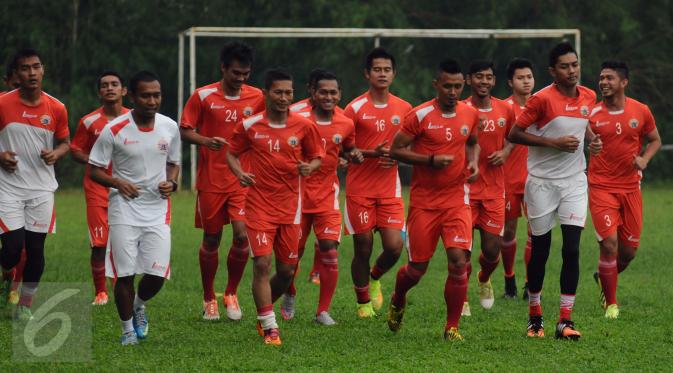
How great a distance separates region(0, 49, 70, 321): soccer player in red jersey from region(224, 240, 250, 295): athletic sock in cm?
173

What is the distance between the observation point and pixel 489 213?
12.9 m

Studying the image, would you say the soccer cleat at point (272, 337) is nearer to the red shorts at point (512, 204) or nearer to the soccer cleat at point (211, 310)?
the soccer cleat at point (211, 310)

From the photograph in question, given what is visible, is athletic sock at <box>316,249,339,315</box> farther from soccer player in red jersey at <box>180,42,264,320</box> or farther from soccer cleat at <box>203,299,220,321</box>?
soccer cleat at <box>203,299,220,321</box>

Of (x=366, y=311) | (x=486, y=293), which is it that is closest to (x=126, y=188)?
(x=366, y=311)

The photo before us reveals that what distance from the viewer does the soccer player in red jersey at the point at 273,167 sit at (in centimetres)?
1089

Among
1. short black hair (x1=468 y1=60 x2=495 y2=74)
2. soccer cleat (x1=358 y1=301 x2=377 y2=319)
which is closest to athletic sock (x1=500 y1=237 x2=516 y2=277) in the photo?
soccer cleat (x1=358 y1=301 x2=377 y2=319)

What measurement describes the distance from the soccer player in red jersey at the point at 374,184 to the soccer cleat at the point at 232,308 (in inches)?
46.9

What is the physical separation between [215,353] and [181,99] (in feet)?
59.9

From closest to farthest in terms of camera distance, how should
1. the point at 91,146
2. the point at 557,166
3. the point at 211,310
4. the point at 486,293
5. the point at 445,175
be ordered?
the point at 445,175 → the point at 557,166 → the point at 211,310 → the point at 91,146 → the point at 486,293

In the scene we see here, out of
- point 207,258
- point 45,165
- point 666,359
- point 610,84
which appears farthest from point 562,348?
point 45,165

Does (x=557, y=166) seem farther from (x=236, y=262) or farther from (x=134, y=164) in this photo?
(x=134, y=164)

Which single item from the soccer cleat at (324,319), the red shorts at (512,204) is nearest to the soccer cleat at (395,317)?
the soccer cleat at (324,319)

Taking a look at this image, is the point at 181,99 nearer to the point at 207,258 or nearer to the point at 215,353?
the point at 207,258

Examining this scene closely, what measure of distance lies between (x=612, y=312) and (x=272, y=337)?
3.57 m
